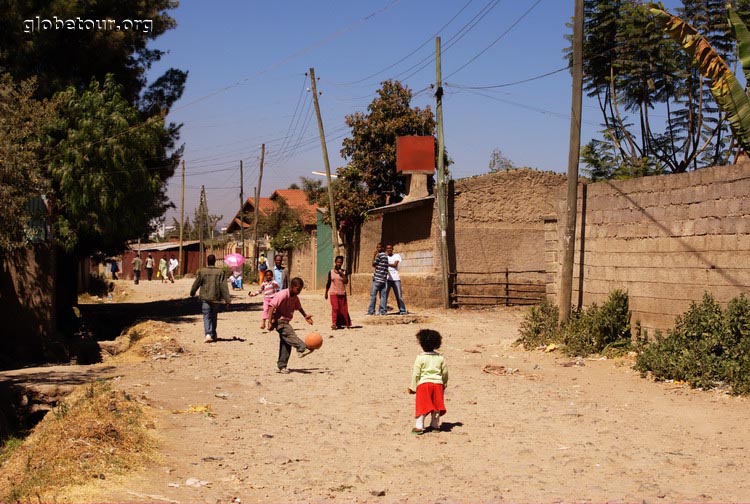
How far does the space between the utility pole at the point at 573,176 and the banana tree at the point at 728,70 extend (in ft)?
8.05

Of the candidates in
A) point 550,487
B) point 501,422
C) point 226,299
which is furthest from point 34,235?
point 550,487

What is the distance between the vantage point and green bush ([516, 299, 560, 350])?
46.2 feet

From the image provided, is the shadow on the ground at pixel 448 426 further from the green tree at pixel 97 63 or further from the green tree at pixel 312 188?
the green tree at pixel 312 188

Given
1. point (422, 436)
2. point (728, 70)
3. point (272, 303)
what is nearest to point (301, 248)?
point (272, 303)

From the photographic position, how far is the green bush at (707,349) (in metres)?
9.70

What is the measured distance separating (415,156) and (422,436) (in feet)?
71.6

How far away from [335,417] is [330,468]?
212 centimetres

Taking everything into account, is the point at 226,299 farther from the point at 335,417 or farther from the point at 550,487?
the point at 550,487

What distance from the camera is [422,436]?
26.2 feet

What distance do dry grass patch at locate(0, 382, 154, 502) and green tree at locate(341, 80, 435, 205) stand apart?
84.4 ft

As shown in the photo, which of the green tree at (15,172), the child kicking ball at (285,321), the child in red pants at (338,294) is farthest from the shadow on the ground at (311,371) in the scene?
the green tree at (15,172)

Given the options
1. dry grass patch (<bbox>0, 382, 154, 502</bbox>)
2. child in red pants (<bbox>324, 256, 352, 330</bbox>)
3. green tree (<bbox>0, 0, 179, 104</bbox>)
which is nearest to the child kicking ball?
dry grass patch (<bbox>0, 382, 154, 502</bbox>)

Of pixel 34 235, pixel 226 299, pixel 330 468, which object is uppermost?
pixel 34 235

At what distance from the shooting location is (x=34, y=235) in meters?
16.5
